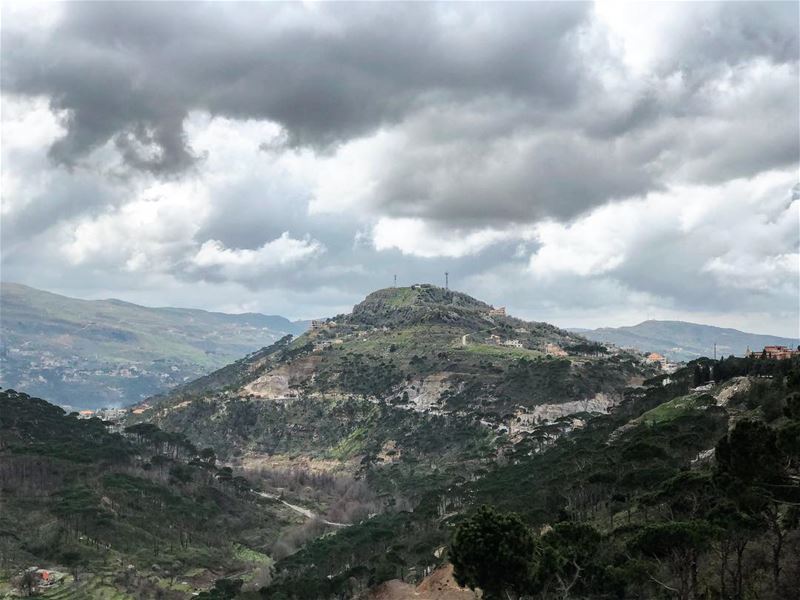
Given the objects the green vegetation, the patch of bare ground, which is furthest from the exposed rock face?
the green vegetation

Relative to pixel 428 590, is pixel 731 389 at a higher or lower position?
higher

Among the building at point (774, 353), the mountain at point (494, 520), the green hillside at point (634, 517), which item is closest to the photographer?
the green hillside at point (634, 517)

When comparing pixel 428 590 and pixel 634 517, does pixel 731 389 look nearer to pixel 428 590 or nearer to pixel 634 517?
pixel 634 517

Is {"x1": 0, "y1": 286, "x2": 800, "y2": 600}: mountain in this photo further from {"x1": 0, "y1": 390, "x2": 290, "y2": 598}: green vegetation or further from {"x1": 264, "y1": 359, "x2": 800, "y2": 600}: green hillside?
{"x1": 0, "y1": 390, "x2": 290, "y2": 598}: green vegetation

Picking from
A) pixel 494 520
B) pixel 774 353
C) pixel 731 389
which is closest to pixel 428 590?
pixel 494 520

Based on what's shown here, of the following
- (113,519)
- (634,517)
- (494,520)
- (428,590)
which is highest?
(494,520)

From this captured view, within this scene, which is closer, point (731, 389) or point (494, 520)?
point (494, 520)

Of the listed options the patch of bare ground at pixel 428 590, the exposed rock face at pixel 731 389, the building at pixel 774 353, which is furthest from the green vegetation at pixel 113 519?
the building at pixel 774 353

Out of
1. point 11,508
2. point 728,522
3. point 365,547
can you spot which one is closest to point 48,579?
point 11,508

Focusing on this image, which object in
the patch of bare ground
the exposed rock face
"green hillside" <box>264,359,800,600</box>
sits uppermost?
the exposed rock face

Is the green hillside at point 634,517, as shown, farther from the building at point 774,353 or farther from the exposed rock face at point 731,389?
the building at point 774,353

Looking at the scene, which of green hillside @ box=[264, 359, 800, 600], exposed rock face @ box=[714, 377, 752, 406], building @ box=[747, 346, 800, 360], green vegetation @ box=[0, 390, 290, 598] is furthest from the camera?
building @ box=[747, 346, 800, 360]

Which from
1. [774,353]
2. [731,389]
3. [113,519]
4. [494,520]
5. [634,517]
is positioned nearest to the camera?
[494,520]

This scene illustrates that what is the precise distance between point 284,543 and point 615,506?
101402 mm
